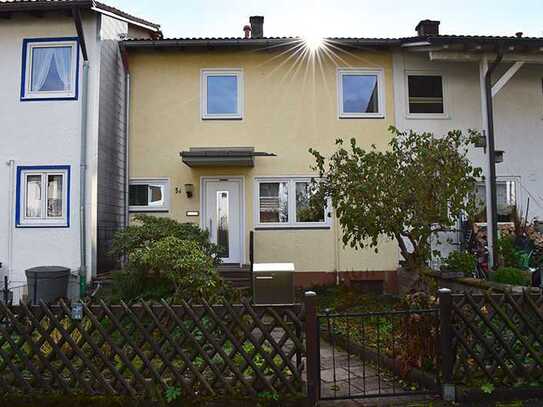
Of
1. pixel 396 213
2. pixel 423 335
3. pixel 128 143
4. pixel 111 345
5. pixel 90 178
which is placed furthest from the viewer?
pixel 128 143

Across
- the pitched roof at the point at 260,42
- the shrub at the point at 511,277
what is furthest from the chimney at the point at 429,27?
the shrub at the point at 511,277

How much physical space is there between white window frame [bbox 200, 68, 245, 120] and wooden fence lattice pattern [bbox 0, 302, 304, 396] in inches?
321

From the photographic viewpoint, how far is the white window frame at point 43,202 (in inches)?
412

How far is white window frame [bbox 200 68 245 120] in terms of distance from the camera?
12.2 m

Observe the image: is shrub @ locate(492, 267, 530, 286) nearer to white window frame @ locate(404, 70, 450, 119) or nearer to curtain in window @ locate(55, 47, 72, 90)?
white window frame @ locate(404, 70, 450, 119)

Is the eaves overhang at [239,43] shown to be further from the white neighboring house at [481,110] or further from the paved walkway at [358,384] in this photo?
the paved walkway at [358,384]

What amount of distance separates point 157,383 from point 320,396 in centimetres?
160

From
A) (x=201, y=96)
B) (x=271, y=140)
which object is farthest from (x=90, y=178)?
(x=271, y=140)

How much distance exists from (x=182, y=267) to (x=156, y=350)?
9.87ft

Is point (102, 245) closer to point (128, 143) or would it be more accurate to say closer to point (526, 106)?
point (128, 143)

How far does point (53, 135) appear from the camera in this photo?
1059 cm

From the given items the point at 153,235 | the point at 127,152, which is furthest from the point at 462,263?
the point at 127,152

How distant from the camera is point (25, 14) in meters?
10.9

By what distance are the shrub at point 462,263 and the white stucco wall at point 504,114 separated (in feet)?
11.3
